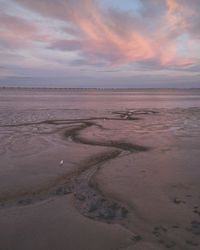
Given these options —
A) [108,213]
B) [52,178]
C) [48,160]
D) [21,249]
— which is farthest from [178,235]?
[48,160]

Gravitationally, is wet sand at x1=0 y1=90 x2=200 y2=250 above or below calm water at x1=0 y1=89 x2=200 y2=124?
above

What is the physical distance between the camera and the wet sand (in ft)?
14.9

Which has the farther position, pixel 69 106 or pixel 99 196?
pixel 69 106

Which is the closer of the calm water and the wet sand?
the wet sand

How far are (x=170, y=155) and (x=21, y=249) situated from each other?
22.6ft

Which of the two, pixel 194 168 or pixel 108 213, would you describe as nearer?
pixel 108 213

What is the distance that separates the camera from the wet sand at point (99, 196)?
454 cm

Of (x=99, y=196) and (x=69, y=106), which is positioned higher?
(x=99, y=196)

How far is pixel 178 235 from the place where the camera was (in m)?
4.59

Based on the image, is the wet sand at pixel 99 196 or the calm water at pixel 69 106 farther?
the calm water at pixel 69 106

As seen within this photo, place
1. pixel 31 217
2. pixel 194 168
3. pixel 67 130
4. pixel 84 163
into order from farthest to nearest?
pixel 67 130 → pixel 84 163 → pixel 194 168 → pixel 31 217

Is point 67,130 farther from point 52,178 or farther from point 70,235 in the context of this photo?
point 70,235

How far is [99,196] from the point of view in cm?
634

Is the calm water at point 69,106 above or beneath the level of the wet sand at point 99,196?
beneath
